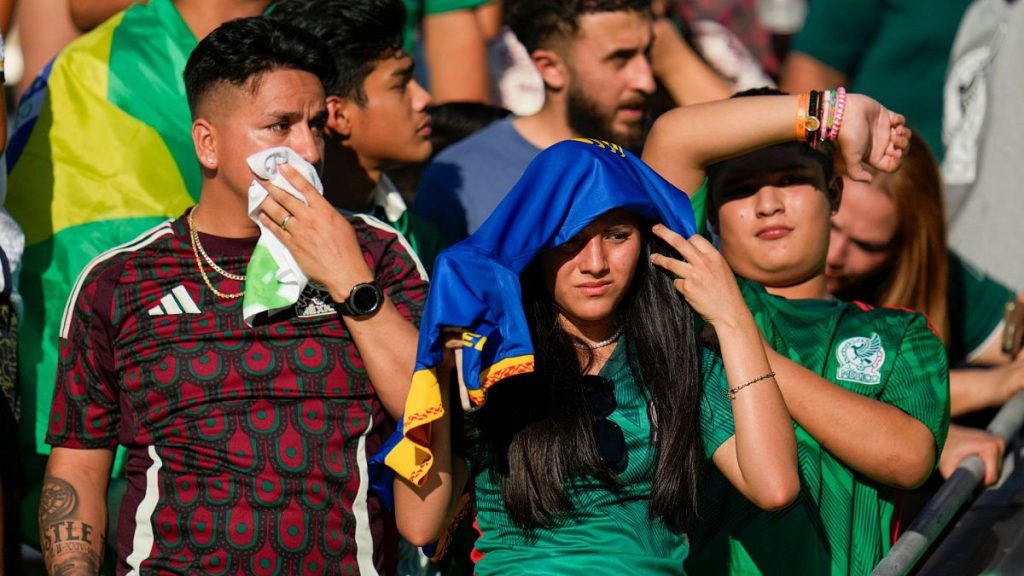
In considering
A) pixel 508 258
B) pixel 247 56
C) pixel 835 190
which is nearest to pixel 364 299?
pixel 508 258

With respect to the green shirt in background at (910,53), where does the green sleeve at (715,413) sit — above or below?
above

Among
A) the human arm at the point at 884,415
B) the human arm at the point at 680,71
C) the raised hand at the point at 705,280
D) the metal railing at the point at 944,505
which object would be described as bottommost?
the metal railing at the point at 944,505

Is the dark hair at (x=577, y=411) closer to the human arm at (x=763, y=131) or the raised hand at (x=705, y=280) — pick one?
the raised hand at (x=705, y=280)

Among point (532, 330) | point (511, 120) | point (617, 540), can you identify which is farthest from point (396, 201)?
point (617, 540)

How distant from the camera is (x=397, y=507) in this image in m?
3.35

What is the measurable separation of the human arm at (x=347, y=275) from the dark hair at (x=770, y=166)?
943 mm

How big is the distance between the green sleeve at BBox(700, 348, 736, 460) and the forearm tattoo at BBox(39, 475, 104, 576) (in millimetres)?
1424

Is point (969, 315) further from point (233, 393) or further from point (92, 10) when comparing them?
point (92, 10)

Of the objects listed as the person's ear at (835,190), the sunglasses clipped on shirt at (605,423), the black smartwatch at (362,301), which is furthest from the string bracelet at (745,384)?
the person's ear at (835,190)

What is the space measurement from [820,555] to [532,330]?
3.08 ft

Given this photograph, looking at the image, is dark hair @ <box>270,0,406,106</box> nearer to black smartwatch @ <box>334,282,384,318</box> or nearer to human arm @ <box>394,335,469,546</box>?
black smartwatch @ <box>334,282,384,318</box>

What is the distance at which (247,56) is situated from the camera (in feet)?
12.7

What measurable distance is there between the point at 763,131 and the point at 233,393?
137 cm

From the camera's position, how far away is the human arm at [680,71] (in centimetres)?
593
